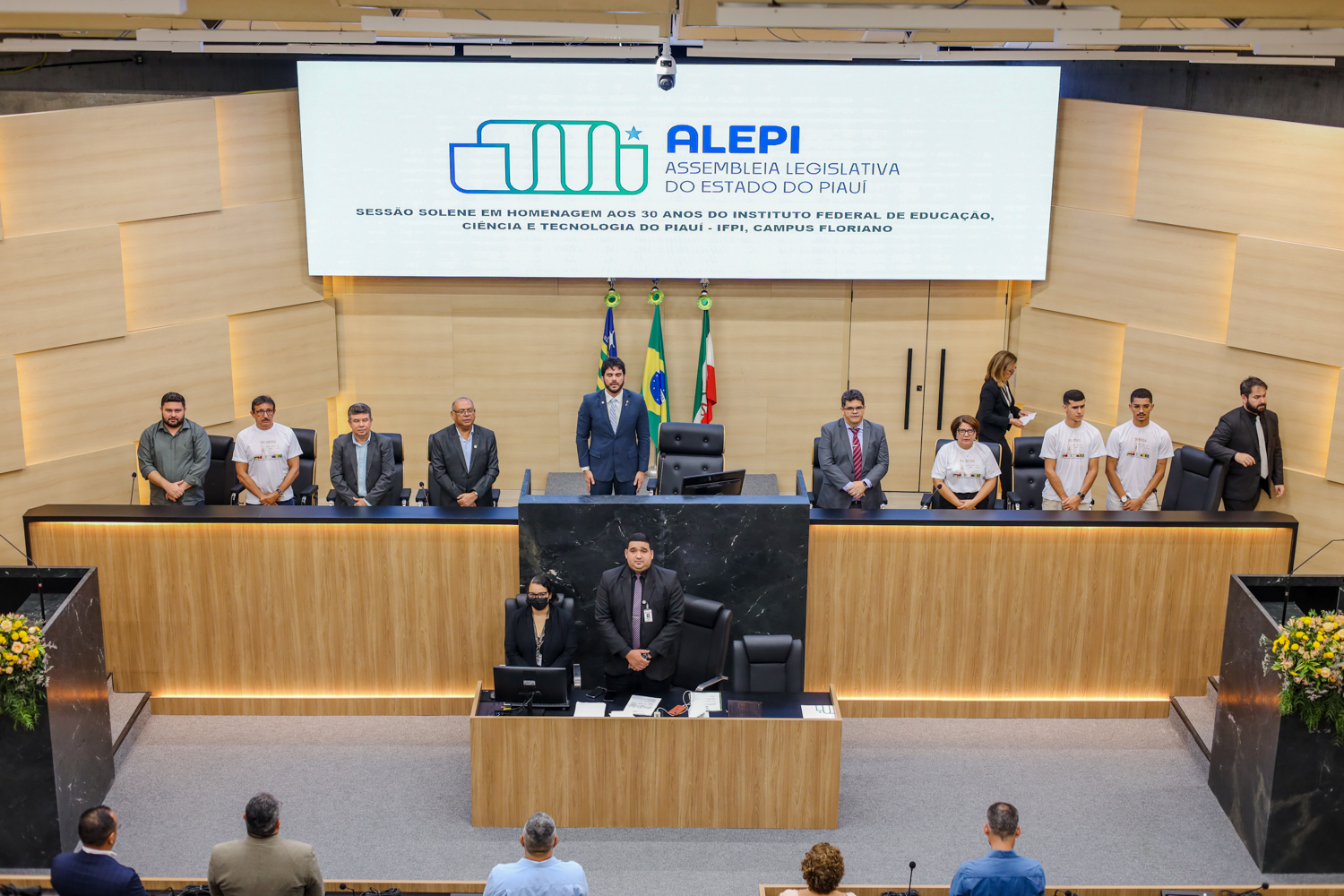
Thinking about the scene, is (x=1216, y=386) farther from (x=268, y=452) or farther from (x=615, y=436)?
(x=268, y=452)

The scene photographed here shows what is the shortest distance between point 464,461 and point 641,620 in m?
1.90

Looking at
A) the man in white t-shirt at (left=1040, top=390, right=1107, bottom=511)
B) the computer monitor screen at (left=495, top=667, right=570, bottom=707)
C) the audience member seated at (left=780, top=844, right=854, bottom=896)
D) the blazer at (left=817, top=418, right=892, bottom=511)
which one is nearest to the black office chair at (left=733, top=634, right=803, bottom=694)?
the computer monitor screen at (left=495, top=667, right=570, bottom=707)

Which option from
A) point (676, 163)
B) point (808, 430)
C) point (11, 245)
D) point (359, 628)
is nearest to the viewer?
point (359, 628)

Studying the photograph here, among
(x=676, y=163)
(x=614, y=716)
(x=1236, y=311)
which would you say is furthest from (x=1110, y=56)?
(x=614, y=716)

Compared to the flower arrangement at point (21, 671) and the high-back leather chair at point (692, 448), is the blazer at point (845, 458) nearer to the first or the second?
the high-back leather chair at point (692, 448)

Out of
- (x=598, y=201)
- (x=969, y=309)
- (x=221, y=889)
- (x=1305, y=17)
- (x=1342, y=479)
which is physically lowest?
(x=221, y=889)

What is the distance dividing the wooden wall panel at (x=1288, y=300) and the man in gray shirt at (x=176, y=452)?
7.06 m

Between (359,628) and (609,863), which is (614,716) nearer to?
(609,863)

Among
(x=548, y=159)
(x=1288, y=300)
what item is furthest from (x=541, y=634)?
(x=1288, y=300)

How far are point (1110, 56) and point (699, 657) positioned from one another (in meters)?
5.20

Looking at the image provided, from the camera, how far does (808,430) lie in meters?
10.6

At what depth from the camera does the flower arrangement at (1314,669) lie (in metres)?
5.42

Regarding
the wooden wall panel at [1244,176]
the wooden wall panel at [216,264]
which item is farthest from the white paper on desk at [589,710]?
the wooden wall panel at [1244,176]

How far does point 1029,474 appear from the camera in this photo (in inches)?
324
